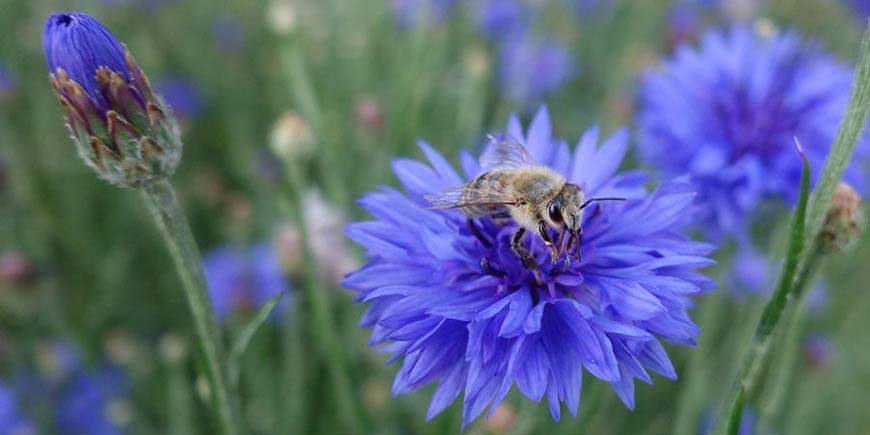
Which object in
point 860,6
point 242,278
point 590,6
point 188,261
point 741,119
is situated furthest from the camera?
point 590,6

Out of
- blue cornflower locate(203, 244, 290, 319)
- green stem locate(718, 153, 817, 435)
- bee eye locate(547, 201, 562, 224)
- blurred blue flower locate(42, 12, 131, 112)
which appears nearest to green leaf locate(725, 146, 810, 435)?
green stem locate(718, 153, 817, 435)

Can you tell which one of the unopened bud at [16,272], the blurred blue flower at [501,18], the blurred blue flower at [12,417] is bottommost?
the blurred blue flower at [12,417]

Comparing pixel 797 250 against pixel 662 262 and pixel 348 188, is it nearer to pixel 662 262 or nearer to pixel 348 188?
pixel 662 262

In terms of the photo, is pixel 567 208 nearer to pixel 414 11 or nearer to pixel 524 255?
pixel 524 255

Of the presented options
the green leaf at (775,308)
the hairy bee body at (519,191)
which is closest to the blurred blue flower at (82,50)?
the hairy bee body at (519,191)

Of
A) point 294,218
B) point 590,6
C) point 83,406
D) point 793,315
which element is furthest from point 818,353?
point 590,6

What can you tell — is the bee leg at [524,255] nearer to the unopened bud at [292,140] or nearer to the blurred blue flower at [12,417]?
the unopened bud at [292,140]

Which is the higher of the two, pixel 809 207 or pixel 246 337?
pixel 809 207

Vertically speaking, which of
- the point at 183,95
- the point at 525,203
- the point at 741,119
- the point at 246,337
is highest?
the point at 183,95
